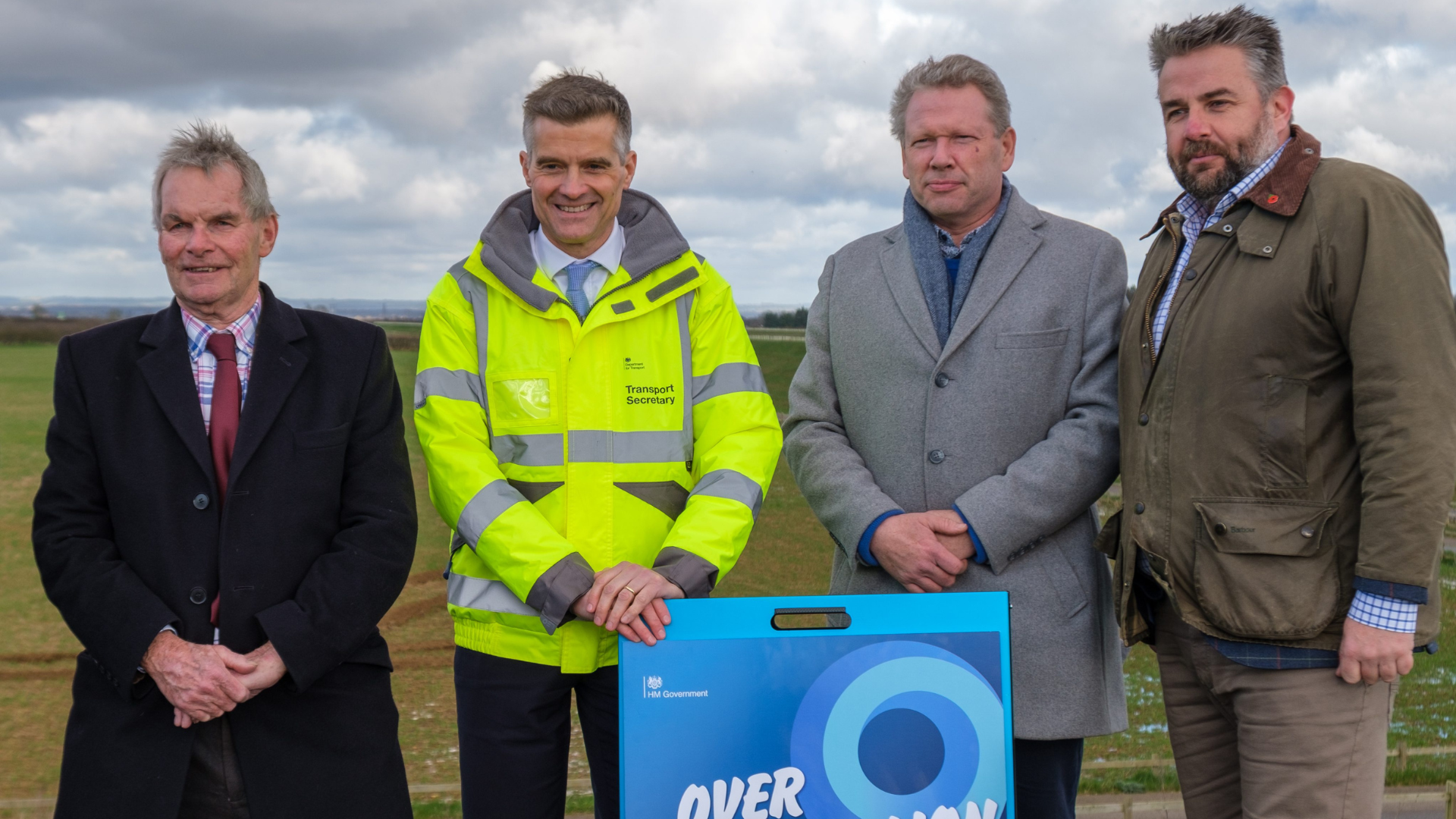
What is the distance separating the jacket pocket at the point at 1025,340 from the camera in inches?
93.7

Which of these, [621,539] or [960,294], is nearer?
[621,539]

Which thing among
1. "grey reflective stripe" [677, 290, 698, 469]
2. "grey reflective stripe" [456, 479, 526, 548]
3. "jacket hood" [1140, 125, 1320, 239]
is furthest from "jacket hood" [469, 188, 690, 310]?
"jacket hood" [1140, 125, 1320, 239]

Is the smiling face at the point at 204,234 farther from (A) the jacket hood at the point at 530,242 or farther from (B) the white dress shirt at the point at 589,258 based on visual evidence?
(B) the white dress shirt at the point at 589,258

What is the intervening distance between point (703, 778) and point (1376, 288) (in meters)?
1.55

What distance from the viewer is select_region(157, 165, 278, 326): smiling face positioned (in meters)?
2.17

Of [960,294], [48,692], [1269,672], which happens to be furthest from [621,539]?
[48,692]

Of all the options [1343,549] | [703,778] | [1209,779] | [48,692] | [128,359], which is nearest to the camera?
[703,778]

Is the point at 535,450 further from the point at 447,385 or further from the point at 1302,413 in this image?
the point at 1302,413

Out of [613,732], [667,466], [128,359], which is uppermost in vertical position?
[128,359]

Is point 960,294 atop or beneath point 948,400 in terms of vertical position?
atop

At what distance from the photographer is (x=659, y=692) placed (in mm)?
1867

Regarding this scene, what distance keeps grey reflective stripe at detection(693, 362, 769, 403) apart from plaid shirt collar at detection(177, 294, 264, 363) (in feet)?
3.24

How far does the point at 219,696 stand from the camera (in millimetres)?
2090

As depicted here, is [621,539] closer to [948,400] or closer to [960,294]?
[948,400]
